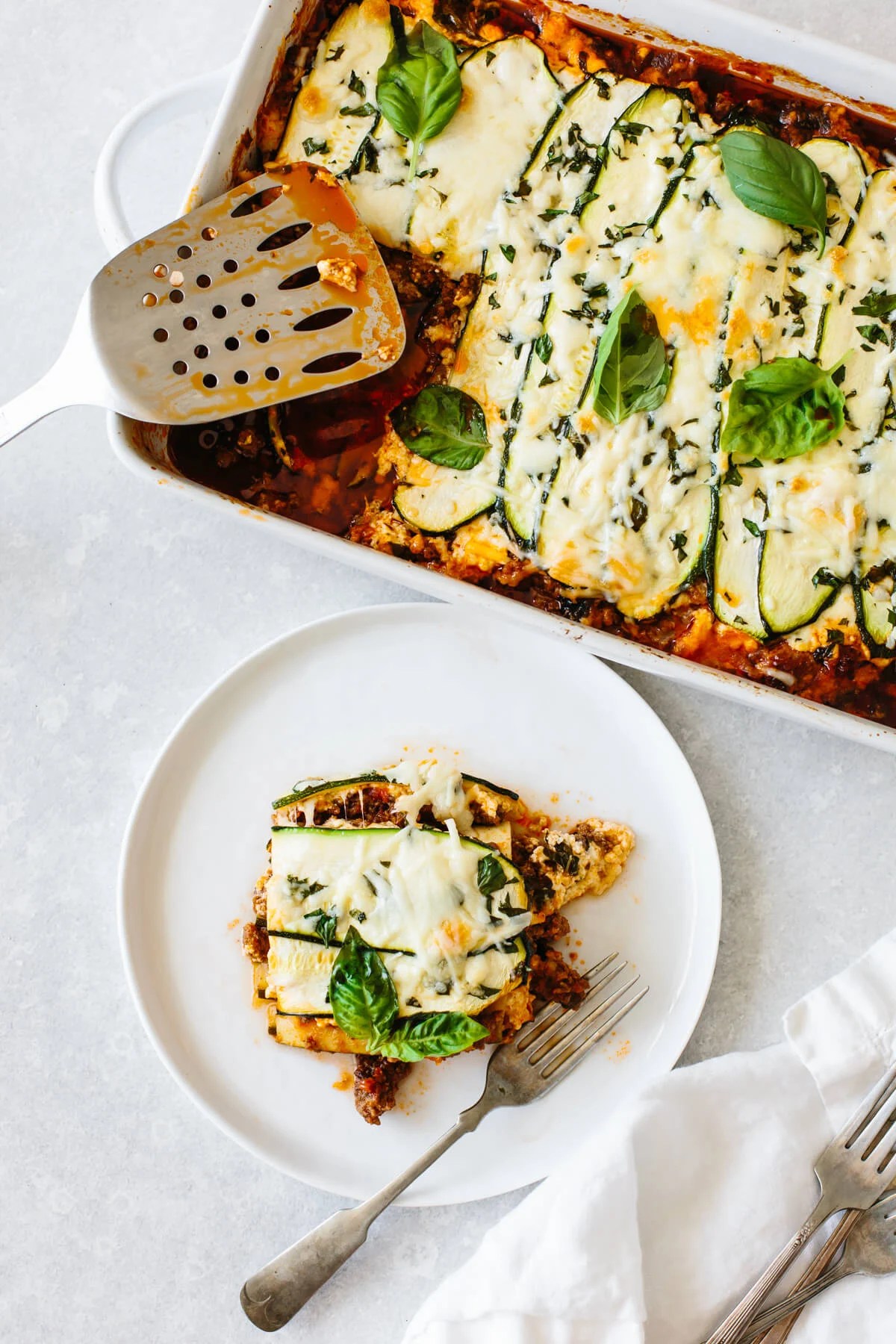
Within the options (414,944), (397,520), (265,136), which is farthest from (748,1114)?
(265,136)

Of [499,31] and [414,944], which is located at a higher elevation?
[499,31]

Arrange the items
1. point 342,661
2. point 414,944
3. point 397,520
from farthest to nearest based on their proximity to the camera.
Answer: point 342,661 < point 397,520 < point 414,944

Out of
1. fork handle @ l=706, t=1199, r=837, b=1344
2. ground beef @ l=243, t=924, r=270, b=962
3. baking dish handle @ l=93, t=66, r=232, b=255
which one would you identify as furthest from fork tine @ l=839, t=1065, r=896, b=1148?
baking dish handle @ l=93, t=66, r=232, b=255

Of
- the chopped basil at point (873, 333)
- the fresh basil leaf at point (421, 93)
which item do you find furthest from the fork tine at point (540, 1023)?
the fresh basil leaf at point (421, 93)

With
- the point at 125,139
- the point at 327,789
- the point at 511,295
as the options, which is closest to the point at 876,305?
the point at 511,295

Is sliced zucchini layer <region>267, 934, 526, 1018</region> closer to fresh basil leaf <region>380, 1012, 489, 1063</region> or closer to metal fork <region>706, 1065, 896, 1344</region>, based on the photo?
fresh basil leaf <region>380, 1012, 489, 1063</region>

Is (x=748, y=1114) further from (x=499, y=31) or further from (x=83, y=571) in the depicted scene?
(x=499, y=31)

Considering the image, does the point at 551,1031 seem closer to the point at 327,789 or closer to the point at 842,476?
the point at 327,789
